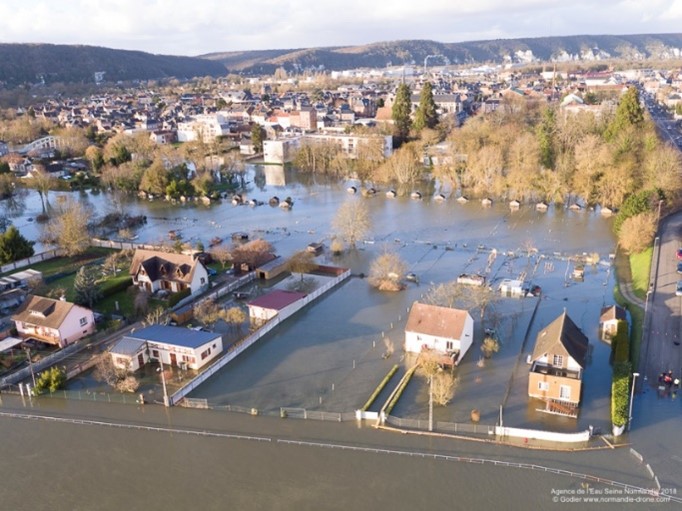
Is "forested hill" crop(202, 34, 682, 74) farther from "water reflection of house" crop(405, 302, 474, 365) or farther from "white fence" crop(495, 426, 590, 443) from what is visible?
"white fence" crop(495, 426, 590, 443)

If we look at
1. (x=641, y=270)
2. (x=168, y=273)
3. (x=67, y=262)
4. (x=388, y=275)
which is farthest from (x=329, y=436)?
(x=67, y=262)

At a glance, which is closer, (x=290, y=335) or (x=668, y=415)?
(x=668, y=415)

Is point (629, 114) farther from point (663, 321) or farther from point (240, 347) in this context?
point (240, 347)

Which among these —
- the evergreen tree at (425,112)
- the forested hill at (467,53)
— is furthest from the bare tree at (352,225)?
the forested hill at (467,53)

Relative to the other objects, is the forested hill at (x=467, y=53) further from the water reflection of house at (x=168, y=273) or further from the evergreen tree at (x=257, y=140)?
the water reflection of house at (x=168, y=273)

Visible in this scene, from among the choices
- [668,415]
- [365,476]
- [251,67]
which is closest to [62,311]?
[365,476]

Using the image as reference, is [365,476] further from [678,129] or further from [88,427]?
[678,129]
